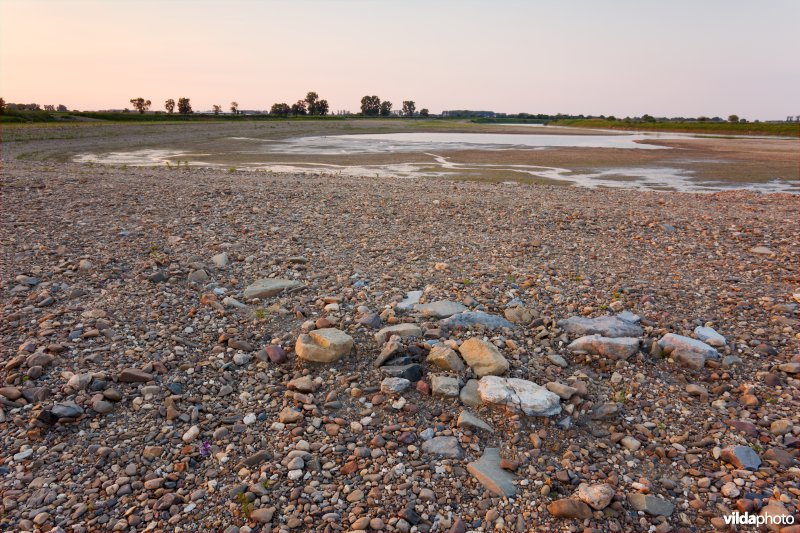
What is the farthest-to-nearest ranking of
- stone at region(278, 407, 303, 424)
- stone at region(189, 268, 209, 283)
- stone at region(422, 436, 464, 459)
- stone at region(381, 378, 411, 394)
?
stone at region(189, 268, 209, 283) → stone at region(381, 378, 411, 394) → stone at region(278, 407, 303, 424) → stone at region(422, 436, 464, 459)

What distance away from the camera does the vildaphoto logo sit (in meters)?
3.35

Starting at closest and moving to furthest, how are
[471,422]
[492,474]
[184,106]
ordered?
[492,474], [471,422], [184,106]

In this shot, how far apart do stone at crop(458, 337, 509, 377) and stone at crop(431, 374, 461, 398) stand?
320 millimetres

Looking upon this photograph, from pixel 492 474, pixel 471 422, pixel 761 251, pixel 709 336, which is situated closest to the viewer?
pixel 492 474

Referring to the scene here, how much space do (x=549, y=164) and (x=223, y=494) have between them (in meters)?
27.8

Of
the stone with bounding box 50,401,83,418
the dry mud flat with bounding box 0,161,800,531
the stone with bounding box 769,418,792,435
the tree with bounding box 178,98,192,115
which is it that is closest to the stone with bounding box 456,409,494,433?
the dry mud flat with bounding box 0,161,800,531

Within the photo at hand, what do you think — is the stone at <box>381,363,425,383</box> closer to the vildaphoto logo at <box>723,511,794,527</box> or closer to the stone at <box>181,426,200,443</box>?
the stone at <box>181,426,200,443</box>

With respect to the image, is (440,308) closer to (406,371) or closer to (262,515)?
(406,371)

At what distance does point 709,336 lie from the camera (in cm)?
560

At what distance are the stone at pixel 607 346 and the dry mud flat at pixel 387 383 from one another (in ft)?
0.08

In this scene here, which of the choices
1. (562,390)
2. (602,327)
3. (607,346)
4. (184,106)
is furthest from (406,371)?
(184,106)

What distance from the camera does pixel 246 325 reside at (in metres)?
6.02

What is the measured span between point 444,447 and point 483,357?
1.27m

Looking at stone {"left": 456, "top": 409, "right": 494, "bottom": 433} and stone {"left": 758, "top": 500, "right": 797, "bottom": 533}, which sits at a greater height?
stone {"left": 456, "top": 409, "right": 494, "bottom": 433}
